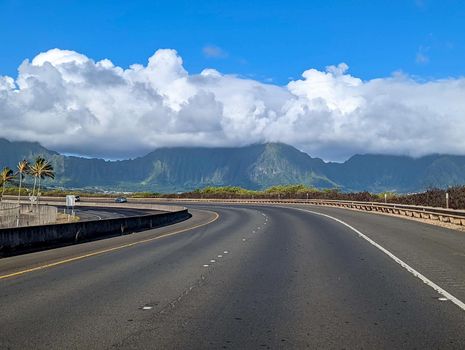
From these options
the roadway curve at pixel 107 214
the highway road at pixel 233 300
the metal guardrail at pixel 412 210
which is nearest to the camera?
the highway road at pixel 233 300

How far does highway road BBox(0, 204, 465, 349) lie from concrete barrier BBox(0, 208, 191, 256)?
918 millimetres

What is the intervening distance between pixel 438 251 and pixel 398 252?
1354mm

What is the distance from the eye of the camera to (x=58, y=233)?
19.6m

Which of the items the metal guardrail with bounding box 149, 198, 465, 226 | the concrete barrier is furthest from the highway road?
the metal guardrail with bounding box 149, 198, 465, 226

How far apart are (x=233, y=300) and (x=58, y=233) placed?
12.4m

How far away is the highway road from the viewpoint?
6.61 metres

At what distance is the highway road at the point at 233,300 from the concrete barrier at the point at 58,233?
3.01 feet

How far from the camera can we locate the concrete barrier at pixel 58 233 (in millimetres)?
16391

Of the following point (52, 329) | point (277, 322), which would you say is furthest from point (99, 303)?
point (277, 322)

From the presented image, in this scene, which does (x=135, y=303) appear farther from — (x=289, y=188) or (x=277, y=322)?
(x=289, y=188)

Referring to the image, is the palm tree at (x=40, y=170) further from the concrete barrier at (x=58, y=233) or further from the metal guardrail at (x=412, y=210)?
the concrete barrier at (x=58, y=233)

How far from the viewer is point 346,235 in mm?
23312

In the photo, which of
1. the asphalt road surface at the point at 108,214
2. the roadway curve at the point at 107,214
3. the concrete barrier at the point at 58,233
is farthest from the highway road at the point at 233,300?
the asphalt road surface at the point at 108,214

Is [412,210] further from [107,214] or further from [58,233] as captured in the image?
[107,214]
